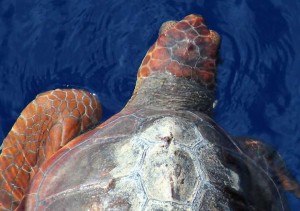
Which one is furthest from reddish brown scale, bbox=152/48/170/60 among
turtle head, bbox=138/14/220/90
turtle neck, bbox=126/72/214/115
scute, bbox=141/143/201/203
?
scute, bbox=141/143/201/203

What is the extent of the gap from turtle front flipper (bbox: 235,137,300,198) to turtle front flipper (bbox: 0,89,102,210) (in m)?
1.22

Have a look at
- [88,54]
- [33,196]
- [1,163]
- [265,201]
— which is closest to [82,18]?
[88,54]

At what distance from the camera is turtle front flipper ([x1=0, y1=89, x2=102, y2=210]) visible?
4.08m

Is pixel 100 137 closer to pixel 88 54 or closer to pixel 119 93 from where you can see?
pixel 119 93

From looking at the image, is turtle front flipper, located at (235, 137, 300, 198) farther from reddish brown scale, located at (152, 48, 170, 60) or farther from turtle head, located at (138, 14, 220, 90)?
reddish brown scale, located at (152, 48, 170, 60)

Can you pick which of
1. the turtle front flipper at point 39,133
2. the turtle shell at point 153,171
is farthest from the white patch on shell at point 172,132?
the turtle front flipper at point 39,133

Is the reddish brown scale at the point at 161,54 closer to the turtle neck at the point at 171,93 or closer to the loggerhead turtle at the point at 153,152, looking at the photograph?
the loggerhead turtle at the point at 153,152

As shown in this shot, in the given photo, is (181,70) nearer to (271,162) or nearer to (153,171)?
Answer: (271,162)

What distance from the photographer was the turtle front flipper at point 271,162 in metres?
Result: 3.91

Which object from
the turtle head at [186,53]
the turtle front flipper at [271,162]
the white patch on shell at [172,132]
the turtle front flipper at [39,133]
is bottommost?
the turtle front flipper at [271,162]

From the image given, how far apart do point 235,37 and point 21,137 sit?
244cm

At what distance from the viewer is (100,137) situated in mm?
3549

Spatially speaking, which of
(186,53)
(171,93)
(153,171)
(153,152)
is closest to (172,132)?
(153,152)

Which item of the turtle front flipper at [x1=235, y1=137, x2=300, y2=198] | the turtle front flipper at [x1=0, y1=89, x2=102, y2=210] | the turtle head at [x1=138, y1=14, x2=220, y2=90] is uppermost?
the turtle head at [x1=138, y1=14, x2=220, y2=90]
